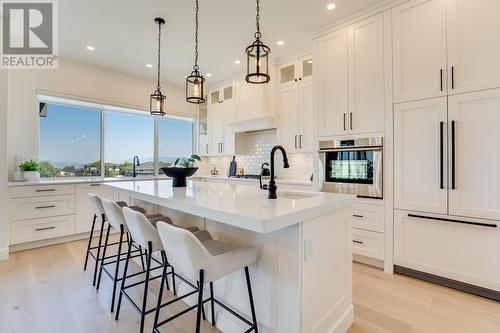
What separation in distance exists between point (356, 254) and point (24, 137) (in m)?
5.15

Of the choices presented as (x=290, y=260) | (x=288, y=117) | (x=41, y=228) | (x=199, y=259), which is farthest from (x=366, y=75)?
(x=41, y=228)

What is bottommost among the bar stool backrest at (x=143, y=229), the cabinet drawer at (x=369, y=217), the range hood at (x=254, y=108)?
the cabinet drawer at (x=369, y=217)

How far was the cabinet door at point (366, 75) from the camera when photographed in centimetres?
277

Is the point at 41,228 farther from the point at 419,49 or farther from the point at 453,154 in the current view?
the point at 419,49

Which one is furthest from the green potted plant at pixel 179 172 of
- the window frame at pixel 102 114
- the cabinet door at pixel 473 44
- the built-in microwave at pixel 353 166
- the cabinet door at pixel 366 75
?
the window frame at pixel 102 114

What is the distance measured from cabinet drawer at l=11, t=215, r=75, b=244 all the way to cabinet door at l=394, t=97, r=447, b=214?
4.64 metres

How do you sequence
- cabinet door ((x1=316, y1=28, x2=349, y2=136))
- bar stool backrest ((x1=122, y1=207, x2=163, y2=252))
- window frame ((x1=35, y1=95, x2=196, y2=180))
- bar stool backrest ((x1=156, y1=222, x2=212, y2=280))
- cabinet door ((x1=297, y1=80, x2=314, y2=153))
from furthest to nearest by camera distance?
1. window frame ((x1=35, y1=95, x2=196, y2=180))
2. cabinet door ((x1=297, y1=80, x2=314, y2=153))
3. cabinet door ((x1=316, y1=28, x2=349, y2=136))
4. bar stool backrest ((x1=122, y1=207, x2=163, y2=252))
5. bar stool backrest ((x1=156, y1=222, x2=212, y2=280))

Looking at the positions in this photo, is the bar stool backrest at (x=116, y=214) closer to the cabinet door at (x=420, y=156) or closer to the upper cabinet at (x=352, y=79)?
the upper cabinet at (x=352, y=79)

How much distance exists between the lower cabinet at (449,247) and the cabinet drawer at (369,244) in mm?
159

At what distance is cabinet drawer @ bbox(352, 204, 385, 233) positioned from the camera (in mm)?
2771

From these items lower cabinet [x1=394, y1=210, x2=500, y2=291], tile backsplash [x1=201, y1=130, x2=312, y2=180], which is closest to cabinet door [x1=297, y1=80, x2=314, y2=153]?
tile backsplash [x1=201, y1=130, x2=312, y2=180]

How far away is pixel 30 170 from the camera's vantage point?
361 centimetres

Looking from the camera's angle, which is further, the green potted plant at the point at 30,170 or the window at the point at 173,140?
the window at the point at 173,140

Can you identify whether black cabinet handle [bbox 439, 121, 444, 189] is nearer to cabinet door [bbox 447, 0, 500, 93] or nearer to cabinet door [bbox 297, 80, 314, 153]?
cabinet door [bbox 447, 0, 500, 93]
